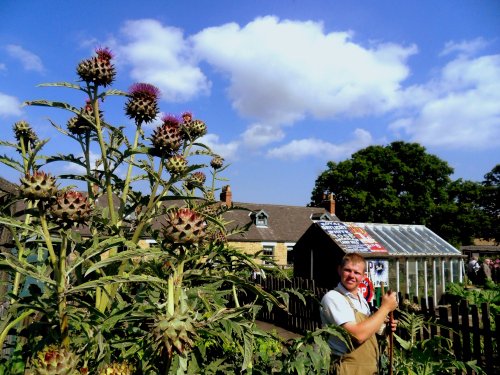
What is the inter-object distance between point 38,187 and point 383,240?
523 inches

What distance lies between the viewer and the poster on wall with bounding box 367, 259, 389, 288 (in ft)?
41.3

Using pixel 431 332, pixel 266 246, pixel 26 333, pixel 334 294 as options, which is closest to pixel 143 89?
pixel 26 333

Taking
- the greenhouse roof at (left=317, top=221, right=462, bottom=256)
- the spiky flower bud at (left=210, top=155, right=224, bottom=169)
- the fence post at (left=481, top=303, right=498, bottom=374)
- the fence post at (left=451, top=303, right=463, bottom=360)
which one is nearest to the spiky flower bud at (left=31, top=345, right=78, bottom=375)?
the spiky flower bud at (left=210, top=155, right=224, bottom=169)

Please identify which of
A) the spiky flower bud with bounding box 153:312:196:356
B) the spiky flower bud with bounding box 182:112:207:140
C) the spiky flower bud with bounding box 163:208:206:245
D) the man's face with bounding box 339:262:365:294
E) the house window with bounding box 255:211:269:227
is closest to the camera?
the spiky flower bud with bounding box 153:312:196:356

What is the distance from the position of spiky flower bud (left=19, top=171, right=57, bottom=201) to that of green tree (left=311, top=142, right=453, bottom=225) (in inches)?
1450

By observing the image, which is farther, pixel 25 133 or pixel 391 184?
pixel 391 184

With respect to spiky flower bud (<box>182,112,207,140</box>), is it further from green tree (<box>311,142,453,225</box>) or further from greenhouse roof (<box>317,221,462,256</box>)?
green tree (<box>311,142,453,225</box>)

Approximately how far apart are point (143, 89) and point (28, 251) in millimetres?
1448

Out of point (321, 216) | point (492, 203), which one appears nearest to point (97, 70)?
point (321, 216)

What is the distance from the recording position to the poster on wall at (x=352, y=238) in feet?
43.5

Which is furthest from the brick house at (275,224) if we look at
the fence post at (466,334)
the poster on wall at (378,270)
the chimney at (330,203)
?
the fence post at (466,334)

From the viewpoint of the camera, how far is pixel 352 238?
13.9 metres

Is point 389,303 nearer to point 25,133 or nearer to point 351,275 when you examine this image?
point 351,275

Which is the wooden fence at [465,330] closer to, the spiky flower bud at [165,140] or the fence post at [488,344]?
the fence post at [488,344]
